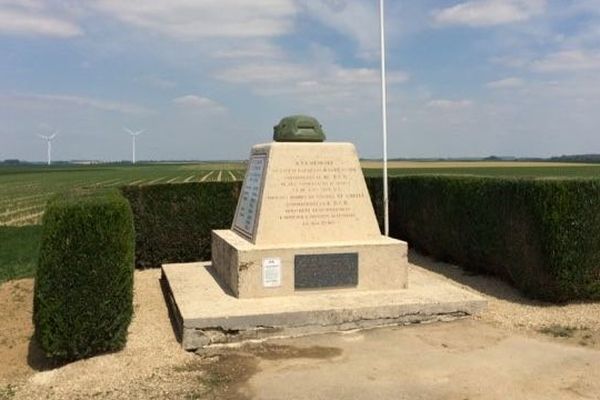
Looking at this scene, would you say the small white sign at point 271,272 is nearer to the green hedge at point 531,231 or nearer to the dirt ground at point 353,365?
the dirt ground at point 353,365

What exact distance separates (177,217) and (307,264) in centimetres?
463

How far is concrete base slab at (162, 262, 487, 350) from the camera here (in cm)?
646

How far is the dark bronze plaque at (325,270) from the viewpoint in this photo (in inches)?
303

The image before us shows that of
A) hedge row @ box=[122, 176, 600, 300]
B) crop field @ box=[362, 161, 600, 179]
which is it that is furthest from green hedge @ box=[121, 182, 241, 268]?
crop field @ box=[362, 161, 600, 179]

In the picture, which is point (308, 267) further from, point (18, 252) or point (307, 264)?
point (18, 252)

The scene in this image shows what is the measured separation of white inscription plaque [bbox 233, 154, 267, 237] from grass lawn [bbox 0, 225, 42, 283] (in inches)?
186

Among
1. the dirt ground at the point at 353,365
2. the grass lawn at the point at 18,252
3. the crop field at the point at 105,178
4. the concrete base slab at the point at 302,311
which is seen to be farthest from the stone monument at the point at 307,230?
the grass lawn at the point at 18,252

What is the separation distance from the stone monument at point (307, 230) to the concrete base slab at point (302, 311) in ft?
0.67

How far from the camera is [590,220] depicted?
8.00 metres

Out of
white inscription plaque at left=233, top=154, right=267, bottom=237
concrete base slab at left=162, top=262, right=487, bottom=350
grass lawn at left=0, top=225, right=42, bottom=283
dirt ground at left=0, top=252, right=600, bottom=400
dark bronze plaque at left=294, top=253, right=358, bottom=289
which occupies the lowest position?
dirt ground at left=0, top=252, right=600, bottom=400

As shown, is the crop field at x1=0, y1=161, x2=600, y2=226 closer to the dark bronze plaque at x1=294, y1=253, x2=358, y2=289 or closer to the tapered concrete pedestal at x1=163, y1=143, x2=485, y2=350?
the tapered concrete pedestal at x1=163, y1=143, x2=485, y2=350

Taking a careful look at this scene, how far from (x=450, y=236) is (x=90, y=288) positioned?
6940mm

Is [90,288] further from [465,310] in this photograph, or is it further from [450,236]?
[450,236]

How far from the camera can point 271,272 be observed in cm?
756
